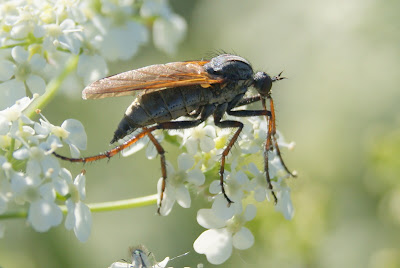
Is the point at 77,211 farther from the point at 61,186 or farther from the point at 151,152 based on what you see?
the point at 151,152

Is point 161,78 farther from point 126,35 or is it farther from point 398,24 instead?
point 398,24

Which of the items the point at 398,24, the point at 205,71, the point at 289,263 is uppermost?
the point at 205,71

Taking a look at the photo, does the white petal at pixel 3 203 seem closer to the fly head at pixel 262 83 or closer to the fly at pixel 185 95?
the fly at pixel 185 95

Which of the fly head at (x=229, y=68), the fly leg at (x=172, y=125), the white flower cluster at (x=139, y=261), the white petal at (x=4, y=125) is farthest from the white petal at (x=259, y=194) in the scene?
the white petal at (x=4, y=125)

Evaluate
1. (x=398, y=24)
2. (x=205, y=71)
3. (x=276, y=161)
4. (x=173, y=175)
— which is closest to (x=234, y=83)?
(x=205, y=71)

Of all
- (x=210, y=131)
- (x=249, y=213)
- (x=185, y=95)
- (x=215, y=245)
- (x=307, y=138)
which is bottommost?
(x=307, y=138)

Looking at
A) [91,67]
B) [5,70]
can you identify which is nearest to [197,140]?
[91,67]
